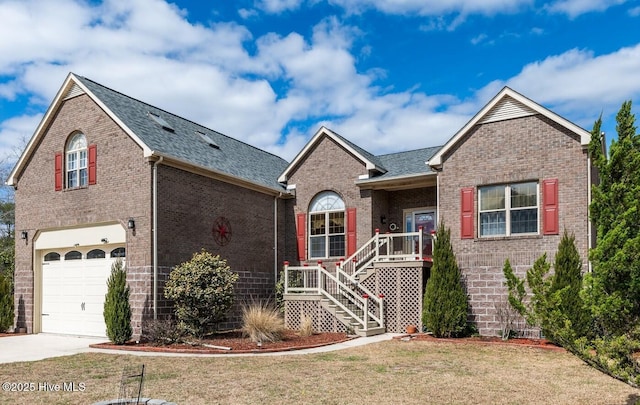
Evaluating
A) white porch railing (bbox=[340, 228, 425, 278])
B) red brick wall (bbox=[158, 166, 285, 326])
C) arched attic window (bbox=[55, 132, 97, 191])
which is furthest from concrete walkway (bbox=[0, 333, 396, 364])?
arched attic window (bbox=[55, 132, 97, 191])

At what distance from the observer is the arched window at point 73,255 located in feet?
59.8

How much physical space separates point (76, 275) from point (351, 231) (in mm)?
9418

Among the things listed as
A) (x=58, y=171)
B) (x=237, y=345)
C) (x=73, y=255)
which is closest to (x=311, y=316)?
(x=237, y=345)

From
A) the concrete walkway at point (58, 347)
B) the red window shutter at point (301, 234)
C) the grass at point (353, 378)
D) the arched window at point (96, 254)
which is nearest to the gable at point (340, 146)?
the red window shutter at point (301, 234)

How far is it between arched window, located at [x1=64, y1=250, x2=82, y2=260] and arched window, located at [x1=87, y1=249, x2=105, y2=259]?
1.79 ft

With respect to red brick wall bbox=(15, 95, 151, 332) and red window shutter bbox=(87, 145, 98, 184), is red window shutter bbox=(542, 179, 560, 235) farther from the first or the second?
red window shutter bbox=(87, 145, 98, 184)

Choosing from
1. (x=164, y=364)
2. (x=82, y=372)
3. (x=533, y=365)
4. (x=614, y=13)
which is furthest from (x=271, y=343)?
(x=614, y=13)

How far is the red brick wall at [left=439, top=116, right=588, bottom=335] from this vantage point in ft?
50.1

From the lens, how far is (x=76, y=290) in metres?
18.1

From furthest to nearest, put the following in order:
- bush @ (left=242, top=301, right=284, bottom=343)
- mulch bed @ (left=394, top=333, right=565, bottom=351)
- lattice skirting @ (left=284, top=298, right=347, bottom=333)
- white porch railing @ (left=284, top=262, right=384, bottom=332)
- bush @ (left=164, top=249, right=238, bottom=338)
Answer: lattice skirting @ (left=284, top=298, right=347, bottom=333)
white porch railing @ (left=284, top=262, right=384, bottom=332)
bush @ (left=164, top=249, right=238, bottom=338)
bush @ (left=242, top=301, right=284, bottom=343)
mulch bed @ (left=394, top=333, right=565, bottom=351)

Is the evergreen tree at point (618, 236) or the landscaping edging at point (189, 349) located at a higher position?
the evergreen tree at point (618, 236)

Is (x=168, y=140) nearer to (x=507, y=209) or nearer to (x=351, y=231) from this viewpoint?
(x=351, y=231)

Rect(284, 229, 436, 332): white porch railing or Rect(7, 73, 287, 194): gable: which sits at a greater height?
Rect(7, 73, 287, 194): gable

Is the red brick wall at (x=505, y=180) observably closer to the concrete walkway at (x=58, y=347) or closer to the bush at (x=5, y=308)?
the concrete walkway at (x=58, y=347)
